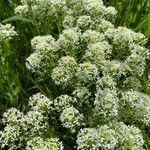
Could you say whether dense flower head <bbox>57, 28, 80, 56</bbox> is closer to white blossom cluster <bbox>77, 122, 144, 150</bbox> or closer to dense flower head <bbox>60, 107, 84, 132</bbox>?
dense flower head <bbox>60, 107, 84, 132</bbox>

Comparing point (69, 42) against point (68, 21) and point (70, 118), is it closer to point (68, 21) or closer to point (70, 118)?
point (68, 21)

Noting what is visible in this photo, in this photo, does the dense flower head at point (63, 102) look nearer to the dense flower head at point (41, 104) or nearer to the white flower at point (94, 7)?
the dense flower head at point (41, 104)

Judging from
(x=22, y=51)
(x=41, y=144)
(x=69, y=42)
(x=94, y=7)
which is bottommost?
(x=41, y=144)

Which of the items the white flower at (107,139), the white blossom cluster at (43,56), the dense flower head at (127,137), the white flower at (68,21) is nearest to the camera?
the white flower at (107,139)

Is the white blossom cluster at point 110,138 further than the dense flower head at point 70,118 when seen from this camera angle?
No

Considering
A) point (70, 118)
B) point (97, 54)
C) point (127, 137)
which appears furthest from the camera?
point (97, 54)

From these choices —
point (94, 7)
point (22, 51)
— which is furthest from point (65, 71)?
point (22, 51)

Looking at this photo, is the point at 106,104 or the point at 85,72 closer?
the point at 106,104

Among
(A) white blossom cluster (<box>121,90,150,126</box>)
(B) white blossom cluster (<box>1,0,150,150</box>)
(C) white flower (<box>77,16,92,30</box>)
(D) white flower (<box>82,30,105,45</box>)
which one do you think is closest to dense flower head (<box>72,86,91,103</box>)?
(B) white blossom cluster (<box>1,0,150,150</box>)

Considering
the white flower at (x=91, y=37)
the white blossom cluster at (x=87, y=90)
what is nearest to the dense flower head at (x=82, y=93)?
the white blossom cluster at (x=87, y=90)
